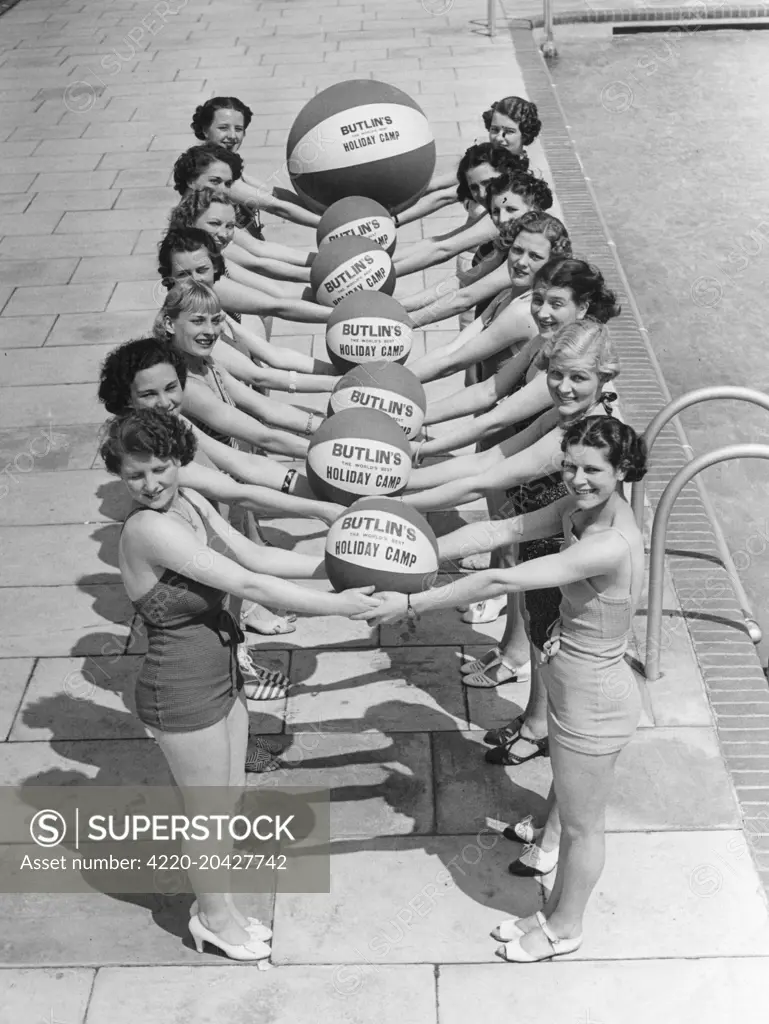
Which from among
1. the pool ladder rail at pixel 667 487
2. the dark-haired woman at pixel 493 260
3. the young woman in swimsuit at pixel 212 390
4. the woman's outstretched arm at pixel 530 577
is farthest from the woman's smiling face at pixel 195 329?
the pool ladder rail at pixel 667 487

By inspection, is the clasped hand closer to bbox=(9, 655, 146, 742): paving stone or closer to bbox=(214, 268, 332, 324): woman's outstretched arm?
bbox=(9, 655, 146, 742): paving stone

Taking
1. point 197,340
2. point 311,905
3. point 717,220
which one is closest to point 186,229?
point 197,340

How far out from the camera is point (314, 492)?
218 inches

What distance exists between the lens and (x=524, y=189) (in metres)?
6.16

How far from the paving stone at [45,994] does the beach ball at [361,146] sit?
4.56 metres

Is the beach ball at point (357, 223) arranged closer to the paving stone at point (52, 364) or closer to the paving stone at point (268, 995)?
the paving stone at point (52, 364)

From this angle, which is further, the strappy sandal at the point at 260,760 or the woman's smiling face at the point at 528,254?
the strappy sandal at the point at 260,760

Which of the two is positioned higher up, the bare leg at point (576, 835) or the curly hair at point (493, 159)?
the curly hair at point (493, 159)

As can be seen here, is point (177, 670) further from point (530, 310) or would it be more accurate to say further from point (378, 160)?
point (378, 160)

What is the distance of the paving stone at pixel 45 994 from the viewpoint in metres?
4.77

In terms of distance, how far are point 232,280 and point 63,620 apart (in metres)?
2.18

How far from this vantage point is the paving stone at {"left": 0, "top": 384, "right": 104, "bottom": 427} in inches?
356

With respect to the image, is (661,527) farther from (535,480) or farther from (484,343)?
(484,343)

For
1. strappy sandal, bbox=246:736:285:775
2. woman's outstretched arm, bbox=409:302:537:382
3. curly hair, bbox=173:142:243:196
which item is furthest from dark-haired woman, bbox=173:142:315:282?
strappy sandal, bbox=246:736:285:775
